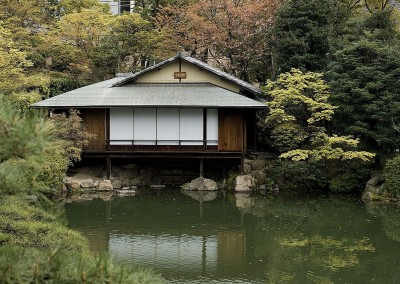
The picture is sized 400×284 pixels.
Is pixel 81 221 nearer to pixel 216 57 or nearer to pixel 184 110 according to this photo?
pixel 184 110

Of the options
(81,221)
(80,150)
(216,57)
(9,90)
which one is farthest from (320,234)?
(216,57)

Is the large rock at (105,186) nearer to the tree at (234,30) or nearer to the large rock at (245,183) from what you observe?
the large rock at (245,183)

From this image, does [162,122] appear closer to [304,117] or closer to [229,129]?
[229,129]

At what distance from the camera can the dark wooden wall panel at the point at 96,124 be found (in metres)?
18.8

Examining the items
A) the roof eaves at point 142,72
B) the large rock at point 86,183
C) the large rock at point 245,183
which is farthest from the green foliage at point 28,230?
the roof eaves at point 142,72

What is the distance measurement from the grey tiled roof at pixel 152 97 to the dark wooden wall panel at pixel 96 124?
1.50 feet

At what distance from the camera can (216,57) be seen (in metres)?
24.7

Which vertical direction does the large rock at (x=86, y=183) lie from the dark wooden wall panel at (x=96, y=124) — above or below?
below

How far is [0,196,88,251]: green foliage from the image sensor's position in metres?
6.32

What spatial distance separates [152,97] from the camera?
1883 centimetres

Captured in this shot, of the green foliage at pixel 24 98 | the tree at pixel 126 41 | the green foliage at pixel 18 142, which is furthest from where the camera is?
the tree at pixel 126 41

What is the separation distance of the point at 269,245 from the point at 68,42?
16.9 m

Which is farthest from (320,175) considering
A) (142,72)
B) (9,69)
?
(9,69)

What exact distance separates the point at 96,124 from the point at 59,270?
15.7 metres
